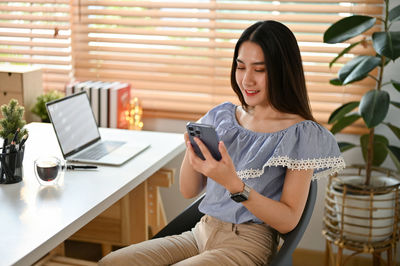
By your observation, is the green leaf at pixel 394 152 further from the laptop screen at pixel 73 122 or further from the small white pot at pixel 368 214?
the laptop screen at pixel 73 122

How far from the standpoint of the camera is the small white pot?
8.11 feet

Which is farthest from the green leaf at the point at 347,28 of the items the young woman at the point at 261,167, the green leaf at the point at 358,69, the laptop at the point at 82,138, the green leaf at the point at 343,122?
the laptop at the point at 82,138

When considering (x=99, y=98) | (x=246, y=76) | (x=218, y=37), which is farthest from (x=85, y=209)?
(x=218, y=37)

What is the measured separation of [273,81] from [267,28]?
152 millimetres

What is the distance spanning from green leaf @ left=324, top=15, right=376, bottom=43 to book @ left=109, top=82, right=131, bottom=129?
107cm

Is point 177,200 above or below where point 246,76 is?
below

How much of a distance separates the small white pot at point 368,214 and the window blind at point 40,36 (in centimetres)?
166

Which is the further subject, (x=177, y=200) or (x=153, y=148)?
(x=177, y=200)

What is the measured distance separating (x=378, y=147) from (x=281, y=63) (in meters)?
1.25

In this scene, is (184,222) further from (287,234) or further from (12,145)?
(12,145)

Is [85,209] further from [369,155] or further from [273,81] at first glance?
[369,155]

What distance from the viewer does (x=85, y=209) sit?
1.62 meters

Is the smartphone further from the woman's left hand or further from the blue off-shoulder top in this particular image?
the blue off-shoulder top

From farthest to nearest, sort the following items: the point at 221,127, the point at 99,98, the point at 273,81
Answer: the point at 99,98 → the point at 221,127 → the point at 273,81
